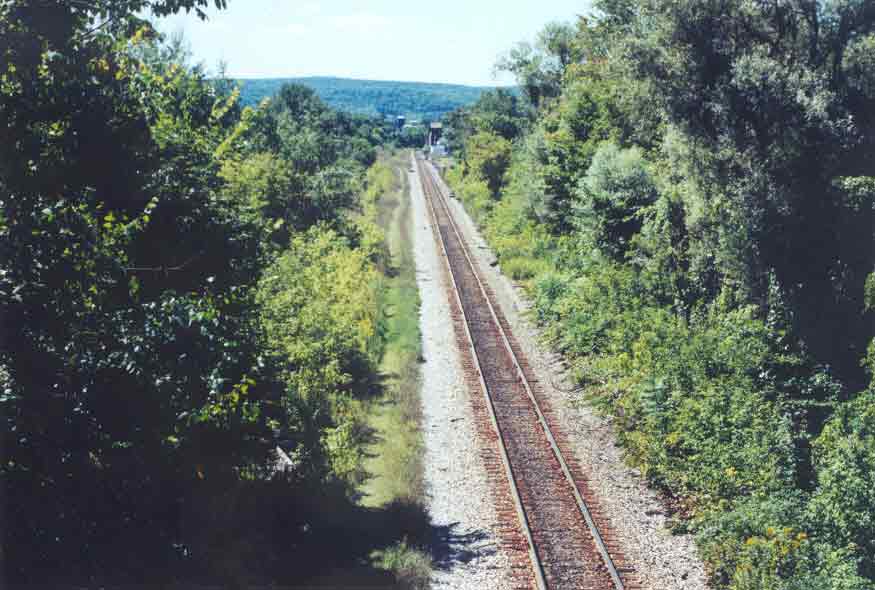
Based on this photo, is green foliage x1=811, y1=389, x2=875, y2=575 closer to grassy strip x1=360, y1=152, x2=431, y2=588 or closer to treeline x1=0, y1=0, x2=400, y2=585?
grassy strip x1=360, y1=152, x2=431, y2=588

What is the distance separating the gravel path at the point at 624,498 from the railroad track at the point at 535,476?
31 centimetres

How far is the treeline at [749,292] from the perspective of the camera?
12977mm

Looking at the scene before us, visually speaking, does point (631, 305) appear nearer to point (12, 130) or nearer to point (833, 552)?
point (833, 552)

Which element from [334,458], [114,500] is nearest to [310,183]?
[334,458]

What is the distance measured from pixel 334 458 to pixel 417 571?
12.3ft

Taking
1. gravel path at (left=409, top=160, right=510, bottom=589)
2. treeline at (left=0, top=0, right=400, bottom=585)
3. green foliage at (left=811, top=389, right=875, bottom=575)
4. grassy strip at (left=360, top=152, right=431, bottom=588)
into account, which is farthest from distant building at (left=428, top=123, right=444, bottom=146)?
green foliage at (left=811, top=389, right=875, bottom=575)

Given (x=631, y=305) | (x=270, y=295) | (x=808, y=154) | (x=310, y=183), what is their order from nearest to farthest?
(x=270, y=295), (x=808, y=154), (x=631, y=305), (x=310, y=183)

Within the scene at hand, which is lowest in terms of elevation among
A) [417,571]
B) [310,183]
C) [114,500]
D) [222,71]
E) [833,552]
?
[417,571]

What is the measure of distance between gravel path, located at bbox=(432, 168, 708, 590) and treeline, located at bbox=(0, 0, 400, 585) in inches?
206

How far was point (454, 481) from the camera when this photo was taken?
53.4 ft

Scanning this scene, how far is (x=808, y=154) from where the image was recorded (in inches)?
769

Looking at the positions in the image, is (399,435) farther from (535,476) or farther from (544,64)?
(544,64)

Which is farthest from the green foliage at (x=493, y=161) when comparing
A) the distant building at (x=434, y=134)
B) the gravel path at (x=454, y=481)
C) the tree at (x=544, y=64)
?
the distant building at (x=434, y=134)

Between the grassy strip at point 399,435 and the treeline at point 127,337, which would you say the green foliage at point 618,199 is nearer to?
the grassy strip at point 399,435
